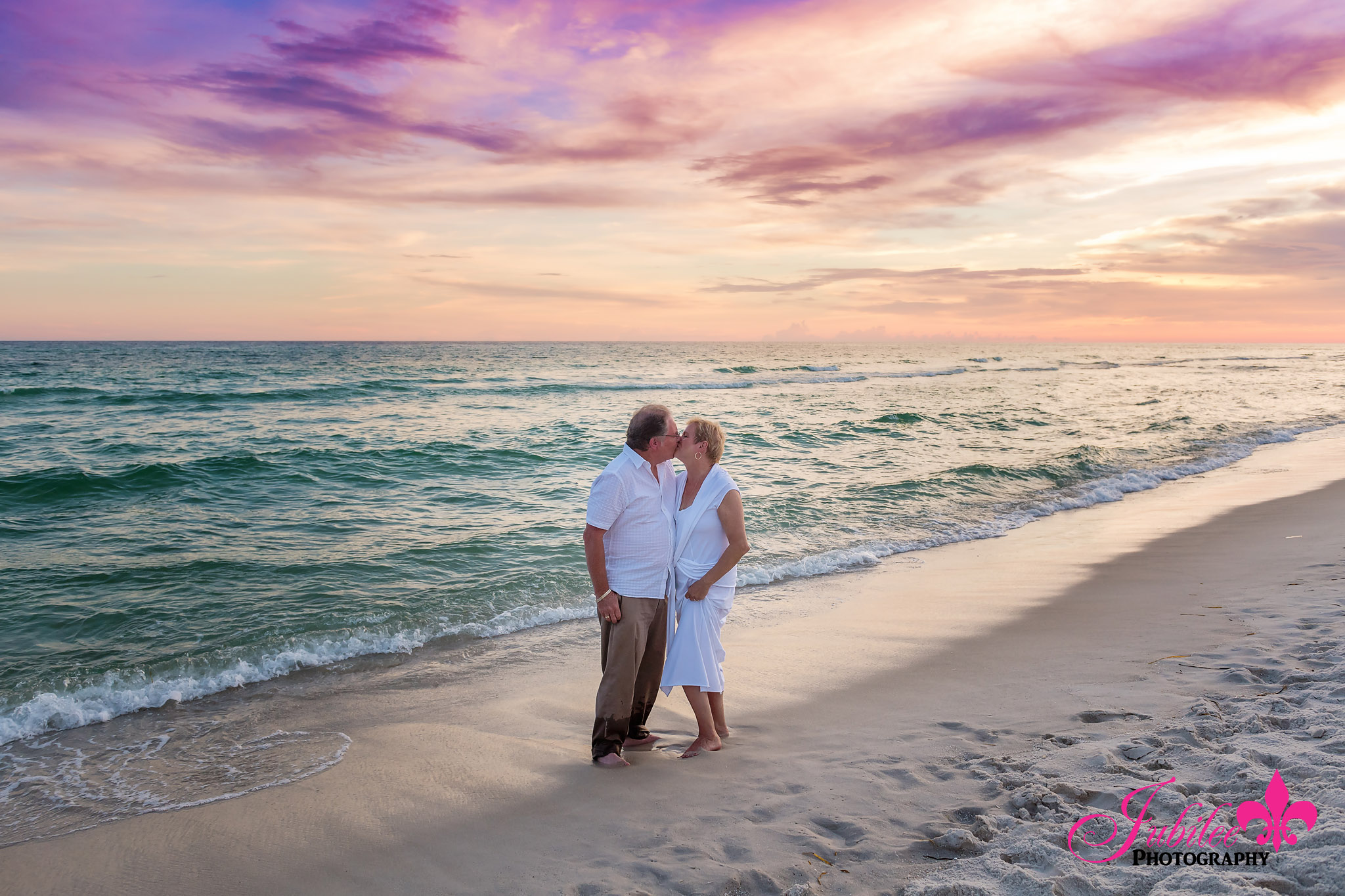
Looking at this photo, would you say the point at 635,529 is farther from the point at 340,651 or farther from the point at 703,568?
the point at 340,651

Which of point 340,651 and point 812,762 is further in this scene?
point 340,651

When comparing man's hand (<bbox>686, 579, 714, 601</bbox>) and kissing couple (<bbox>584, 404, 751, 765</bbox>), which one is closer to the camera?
kissing couple (<bbox>584, 404, 751, 765</bbox>)

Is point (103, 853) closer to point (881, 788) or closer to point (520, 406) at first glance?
point (881, 788)

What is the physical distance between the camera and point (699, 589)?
14.1 ft

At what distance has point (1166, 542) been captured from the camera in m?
9.40

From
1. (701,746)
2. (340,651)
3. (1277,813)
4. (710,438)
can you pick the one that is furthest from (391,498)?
(1277,813)

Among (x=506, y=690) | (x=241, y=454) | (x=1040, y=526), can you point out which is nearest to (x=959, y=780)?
(x=506, y=690)

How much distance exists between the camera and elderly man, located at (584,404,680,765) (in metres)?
4.14

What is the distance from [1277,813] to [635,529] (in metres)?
3.15

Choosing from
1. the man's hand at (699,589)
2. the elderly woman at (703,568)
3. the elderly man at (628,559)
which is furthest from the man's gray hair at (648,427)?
the man's hand at (699,589)

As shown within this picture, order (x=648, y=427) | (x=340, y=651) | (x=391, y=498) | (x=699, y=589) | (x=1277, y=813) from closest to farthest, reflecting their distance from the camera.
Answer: (x=1277, y=813) < (x=648, y=427) < (x=699, y=589) < (x=340, y=651) < (x=391, y=498)

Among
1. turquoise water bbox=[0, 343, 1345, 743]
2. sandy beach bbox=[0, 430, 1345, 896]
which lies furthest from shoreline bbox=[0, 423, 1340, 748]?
sandy beach bbox=[0, 430, 1345, 896]

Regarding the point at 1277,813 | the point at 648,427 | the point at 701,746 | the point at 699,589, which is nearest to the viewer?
the point at 1277,813

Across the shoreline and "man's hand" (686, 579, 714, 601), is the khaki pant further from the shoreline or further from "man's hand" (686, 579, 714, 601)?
the shoreline
